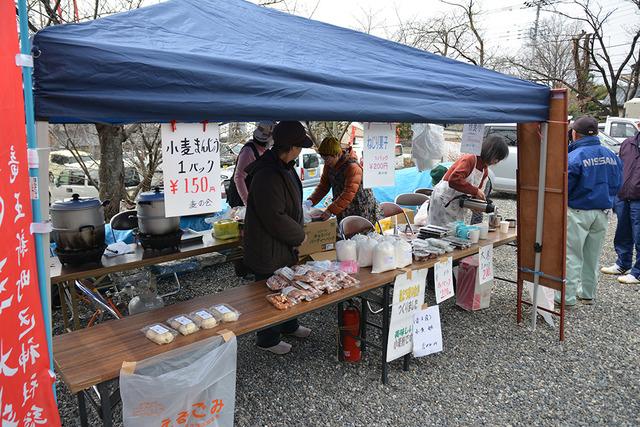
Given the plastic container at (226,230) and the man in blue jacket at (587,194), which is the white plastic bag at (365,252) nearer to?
the plastic container at (226,230)

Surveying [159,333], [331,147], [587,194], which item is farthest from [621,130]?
[159,333]

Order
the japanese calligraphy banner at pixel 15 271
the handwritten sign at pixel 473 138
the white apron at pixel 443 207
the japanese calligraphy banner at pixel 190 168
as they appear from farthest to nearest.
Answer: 1. the white apron at pixel 443 207
2. the handwritten sign at pixel 473 138
3. the japanese calligraphy banner at pixel 190 168
4. the japanese calligraphy banner at pixel 15 271

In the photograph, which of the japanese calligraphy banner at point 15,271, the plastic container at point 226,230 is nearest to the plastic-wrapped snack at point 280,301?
the japanese calligraphy banner at point 15,271

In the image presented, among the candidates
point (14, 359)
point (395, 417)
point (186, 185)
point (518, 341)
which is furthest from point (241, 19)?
point (518, 341)

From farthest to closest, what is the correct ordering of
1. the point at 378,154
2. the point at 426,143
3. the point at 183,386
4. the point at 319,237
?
1. the point at 426,143
2. the point at 319,237
3. the point at 378,154
4. the point at 183,386

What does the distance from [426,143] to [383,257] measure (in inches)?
91.5

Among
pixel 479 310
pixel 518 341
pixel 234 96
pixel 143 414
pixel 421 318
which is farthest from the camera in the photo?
pixel 479 310

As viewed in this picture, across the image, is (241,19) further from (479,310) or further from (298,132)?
(479,310)

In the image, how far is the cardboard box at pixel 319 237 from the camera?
358 centimetres

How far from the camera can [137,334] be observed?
Answer: 216 centimetres

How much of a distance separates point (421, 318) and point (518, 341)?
1167 millimetres

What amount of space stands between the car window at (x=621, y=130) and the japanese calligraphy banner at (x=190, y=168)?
526 inches

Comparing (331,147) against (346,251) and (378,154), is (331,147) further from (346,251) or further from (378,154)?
(346,251)

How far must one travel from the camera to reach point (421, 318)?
314cm
